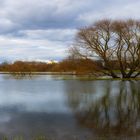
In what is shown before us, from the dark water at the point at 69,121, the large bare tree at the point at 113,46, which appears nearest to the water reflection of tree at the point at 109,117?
the dark water at the point at 69,121

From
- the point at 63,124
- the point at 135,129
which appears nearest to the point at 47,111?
the point at 63,124

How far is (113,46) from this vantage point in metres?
43.9

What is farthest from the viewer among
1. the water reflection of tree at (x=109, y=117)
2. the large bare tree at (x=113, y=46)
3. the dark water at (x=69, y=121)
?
the large bare tree at (x=113, y=46)

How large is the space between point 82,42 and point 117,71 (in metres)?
6.49

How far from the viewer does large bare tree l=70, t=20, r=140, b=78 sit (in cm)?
4306

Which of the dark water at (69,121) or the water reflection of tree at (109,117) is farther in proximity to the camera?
the water reflection of tree at (109,117)

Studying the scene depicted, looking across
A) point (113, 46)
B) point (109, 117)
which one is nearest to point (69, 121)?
point (109, 117)

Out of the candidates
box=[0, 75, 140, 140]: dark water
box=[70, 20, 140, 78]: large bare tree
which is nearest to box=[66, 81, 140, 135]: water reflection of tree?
box=[0, 75, 140, 140]: dark water

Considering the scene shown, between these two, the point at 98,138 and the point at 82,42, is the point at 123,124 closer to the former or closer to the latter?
the point at 98,138

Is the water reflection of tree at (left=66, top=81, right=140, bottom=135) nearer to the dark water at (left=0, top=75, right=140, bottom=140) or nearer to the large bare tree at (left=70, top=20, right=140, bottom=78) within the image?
the dark water at (left=0, top=75, right=140, bottom=140)

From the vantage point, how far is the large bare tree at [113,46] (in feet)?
141

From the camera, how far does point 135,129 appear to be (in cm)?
893

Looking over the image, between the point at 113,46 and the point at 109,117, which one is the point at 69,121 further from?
the point at 113,46

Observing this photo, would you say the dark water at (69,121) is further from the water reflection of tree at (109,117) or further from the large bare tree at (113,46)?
the large bare tree at (113,46)
